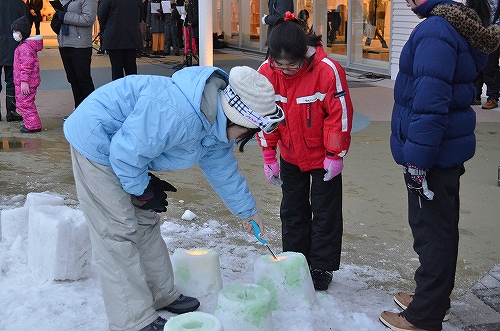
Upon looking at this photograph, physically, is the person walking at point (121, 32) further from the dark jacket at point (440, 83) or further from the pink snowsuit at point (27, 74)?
the dark jacket at point (440, 83)

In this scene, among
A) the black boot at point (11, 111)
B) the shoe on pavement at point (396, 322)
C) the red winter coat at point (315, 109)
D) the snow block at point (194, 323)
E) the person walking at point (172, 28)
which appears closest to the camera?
the snow block at point (194, 323)

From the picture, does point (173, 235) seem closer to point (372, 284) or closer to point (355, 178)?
point (372, 284)

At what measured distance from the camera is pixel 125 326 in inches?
120

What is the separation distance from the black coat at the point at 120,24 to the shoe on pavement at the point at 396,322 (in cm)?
640

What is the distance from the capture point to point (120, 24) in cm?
882

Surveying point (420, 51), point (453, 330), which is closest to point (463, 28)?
point (420, 51)

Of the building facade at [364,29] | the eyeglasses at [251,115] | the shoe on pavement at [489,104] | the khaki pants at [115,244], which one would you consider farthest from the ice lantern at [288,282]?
the building facade at [364,29]

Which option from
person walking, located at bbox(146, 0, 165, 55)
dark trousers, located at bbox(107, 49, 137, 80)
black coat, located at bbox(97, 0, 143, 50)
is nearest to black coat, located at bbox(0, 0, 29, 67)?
black coat, located at bbox(97, 0, 143, 50)

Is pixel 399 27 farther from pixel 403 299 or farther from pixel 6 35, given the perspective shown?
pixel 403 299

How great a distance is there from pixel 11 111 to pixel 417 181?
7.21 m

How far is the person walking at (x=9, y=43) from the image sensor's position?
841 centimetres

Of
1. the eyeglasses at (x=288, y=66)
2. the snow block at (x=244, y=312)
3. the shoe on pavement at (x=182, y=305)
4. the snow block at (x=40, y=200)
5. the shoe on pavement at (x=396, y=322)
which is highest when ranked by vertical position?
the eyeglasses at (x=288, y=66)

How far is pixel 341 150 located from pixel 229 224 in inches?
66.7

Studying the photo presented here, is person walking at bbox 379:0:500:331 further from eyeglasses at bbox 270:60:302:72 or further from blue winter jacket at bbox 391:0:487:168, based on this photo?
eyeglasses at bbox 270:60:302:72
